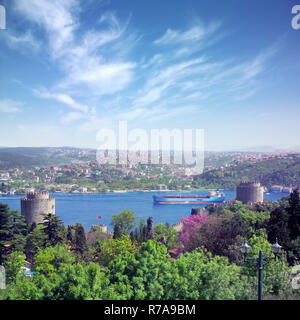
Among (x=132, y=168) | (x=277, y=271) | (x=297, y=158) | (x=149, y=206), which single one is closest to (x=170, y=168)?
(x=132, y=168)

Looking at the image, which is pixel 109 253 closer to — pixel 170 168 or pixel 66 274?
pixel 66 274

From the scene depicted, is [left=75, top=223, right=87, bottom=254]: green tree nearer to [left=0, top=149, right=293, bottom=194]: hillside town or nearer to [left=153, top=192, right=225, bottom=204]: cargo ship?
[left=153, top=192, right=225, bottom=204]: cargo ship

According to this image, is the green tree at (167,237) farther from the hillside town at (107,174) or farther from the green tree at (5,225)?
Answer: the hillside town at (107,174)

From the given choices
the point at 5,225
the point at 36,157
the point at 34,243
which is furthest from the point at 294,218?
the point at 36,157

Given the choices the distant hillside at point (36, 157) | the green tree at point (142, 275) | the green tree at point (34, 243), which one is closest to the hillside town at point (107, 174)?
the distant hillside at point (36, 157)

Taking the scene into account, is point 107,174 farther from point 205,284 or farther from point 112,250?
point 205,284

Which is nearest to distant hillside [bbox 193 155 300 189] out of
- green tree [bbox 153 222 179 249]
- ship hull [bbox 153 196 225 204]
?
ship hull [bbox 153 196 225 204]

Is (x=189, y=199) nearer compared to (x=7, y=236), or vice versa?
(x=7, y=236)
